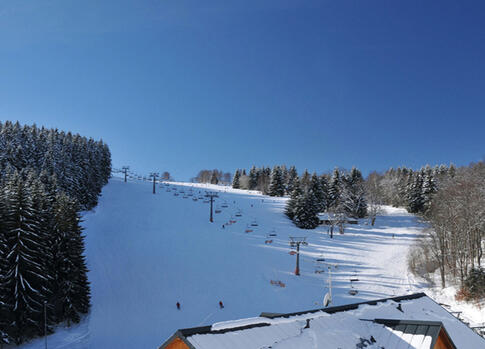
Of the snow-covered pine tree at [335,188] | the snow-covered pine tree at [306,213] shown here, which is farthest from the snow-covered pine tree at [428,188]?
the snow-covered pine tree at [306,213]

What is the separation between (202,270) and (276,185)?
178 ft

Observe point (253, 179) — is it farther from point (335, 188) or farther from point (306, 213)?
point (306, 213)

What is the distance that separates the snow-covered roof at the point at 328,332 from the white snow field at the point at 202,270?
16.4 meters

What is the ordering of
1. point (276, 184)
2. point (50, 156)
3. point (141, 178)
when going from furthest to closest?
point (141, 178) < point (276, 184) < point (50, 156)

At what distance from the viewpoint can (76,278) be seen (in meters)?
22.2

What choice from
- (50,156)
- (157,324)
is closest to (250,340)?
(157,324)

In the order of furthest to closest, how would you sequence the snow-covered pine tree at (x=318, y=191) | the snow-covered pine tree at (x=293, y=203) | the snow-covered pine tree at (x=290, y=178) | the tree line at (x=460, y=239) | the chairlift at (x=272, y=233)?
the snow-covered pine tree at (x=290, y=178) → the snow-covered pine tree at (x=318, y=191) → the snow-covered pine tree at (x=293, y=203) → the chairlift at (x=272, y=233) → the tree line at (x=460, y=239)

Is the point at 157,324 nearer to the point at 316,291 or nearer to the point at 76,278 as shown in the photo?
the point at 76,278

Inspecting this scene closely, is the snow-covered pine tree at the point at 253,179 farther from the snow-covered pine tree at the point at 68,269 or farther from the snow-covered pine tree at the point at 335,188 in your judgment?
the snow-covered pine tree at the point at 68,269

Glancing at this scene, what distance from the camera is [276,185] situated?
83.6 metres

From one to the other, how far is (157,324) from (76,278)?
7.85 m

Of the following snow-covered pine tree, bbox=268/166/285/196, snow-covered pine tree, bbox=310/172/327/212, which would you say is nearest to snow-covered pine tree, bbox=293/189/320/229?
snow-covered pine tree, bbox=310/172/327/212

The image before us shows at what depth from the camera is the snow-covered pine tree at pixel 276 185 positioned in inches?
3273

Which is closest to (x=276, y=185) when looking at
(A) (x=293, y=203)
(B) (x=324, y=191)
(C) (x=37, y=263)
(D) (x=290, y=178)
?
(D) (x=290, y=178)
